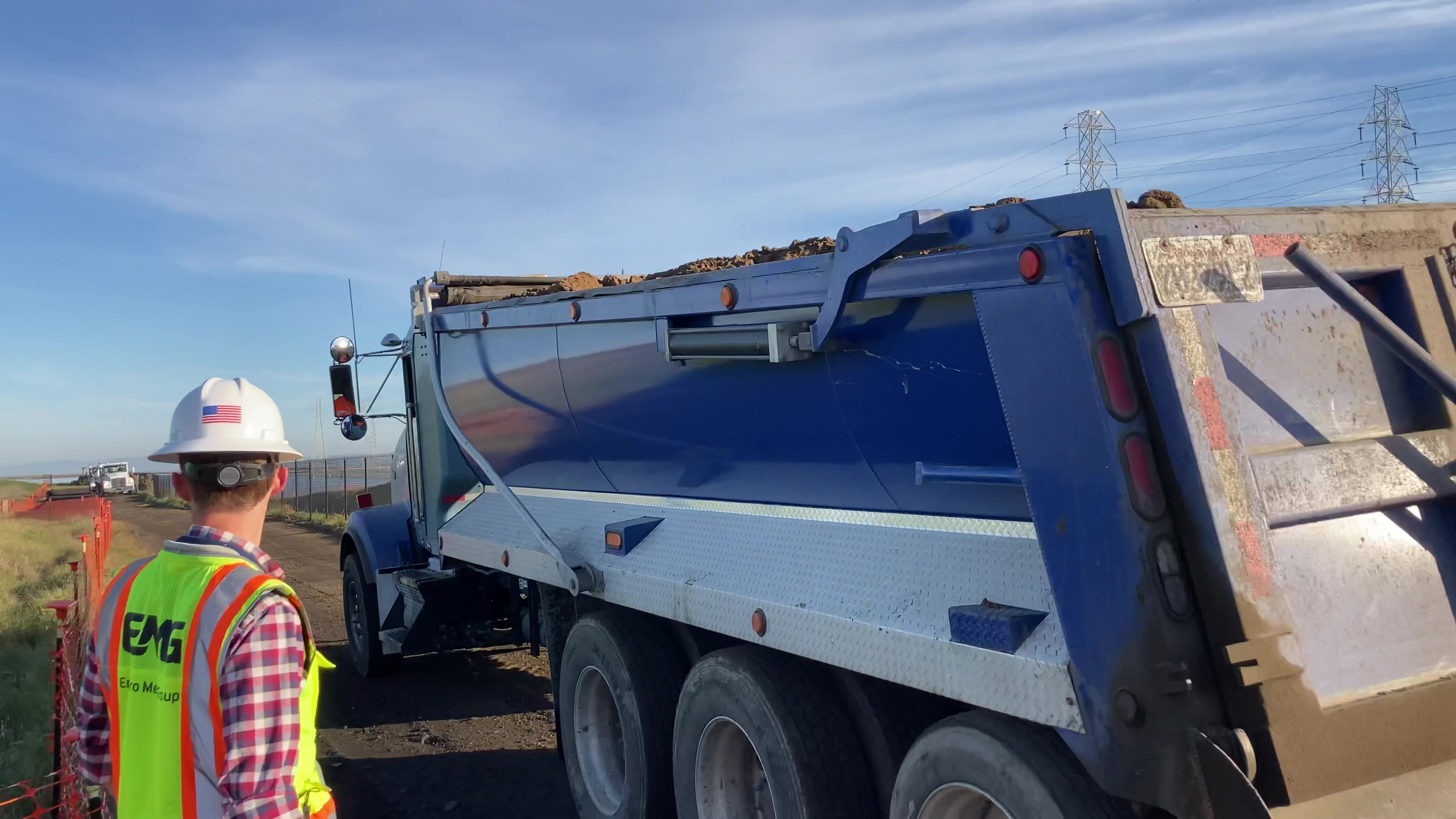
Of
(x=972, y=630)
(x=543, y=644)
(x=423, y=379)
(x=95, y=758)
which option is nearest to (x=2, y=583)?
(x=423, y=379)

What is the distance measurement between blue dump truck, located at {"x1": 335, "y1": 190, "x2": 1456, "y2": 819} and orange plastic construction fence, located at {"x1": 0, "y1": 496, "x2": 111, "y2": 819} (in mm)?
2264

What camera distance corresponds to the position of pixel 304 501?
37125mm

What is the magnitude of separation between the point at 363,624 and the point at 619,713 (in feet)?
15.8

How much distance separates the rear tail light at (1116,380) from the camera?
2549 millimetres

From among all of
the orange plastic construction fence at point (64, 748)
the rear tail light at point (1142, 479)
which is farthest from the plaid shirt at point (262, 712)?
the rear tail light at point (1142, 479)

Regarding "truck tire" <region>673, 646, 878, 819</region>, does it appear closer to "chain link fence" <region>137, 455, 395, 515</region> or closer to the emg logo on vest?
the emg logo on vest

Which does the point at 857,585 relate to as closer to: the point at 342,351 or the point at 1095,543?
the point at 1095,543

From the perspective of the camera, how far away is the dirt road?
6.01 metres

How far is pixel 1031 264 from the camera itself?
105 inches

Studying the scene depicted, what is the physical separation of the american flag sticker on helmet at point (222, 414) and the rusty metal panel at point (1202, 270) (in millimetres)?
2194

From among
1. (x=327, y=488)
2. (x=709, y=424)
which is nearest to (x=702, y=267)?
(x=709, y=424)

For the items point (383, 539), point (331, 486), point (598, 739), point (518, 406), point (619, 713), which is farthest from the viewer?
point (331, 486)

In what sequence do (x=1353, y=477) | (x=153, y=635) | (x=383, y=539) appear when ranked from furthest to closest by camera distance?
(x=383, y=539), (x=1353, y=477), (x=153, y=635)

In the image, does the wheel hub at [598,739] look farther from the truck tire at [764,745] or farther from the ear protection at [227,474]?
the ear protection at [227,474]
